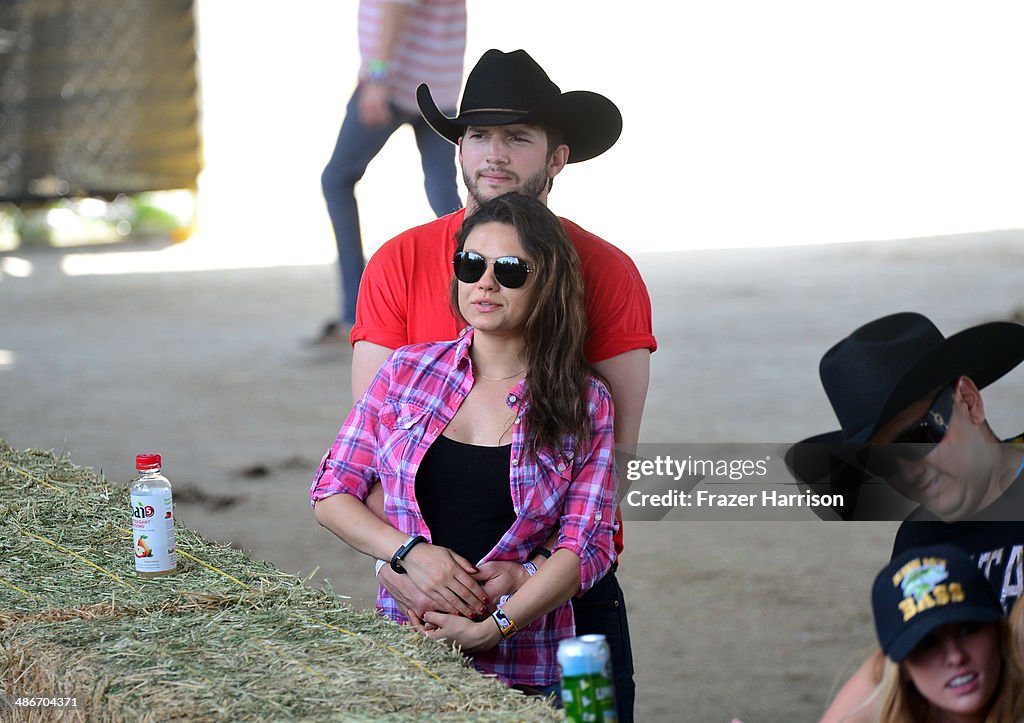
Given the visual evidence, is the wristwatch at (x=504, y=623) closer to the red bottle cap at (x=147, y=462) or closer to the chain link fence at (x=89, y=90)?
the red bottle cap at (x=147, y=462)

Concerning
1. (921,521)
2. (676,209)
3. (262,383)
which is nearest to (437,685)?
(921,521)

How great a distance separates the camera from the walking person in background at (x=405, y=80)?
19.8 feet

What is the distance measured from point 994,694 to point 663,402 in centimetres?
522

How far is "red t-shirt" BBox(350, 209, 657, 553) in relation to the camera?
3.02 m

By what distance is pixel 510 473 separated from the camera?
8.70 ft

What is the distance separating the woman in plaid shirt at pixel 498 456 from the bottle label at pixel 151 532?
359 mm

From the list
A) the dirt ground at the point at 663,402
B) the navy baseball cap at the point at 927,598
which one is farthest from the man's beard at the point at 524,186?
the navy baseball cap at the point at 927,598

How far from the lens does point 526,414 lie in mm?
2662

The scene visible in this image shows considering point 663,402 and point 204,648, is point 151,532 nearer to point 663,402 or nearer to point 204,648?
point 204,648

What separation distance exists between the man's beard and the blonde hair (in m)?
1.51

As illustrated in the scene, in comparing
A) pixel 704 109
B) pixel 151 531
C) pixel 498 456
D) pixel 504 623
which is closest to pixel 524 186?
pixel 498 456

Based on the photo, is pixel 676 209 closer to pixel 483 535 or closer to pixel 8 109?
pixel 8 109

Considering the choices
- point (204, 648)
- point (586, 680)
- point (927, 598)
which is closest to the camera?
point (586, 680)

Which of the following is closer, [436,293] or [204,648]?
[204,648]
